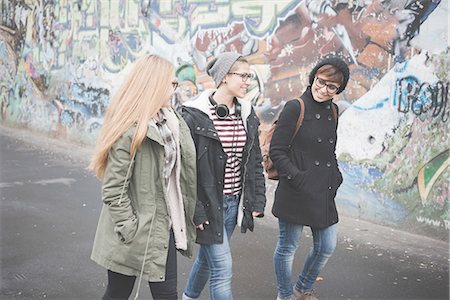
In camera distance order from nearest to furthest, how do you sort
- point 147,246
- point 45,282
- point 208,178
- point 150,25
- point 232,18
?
point 147,246 → point 208,178 → point 45,282 → point 232,18 → point 150,25

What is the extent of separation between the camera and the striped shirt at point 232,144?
359 cm

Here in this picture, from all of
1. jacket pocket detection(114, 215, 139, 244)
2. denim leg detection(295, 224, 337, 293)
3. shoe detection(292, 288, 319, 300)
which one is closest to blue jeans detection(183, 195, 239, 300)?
jacket pocket detection(114, 215, 139, 244)

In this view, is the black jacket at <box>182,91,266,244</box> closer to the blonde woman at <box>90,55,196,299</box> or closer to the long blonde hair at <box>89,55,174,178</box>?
the blonde woman at <box>90,55,196,299</box>

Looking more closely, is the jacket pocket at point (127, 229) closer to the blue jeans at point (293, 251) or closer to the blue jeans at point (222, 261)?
the blue jeans at point (222, 261)

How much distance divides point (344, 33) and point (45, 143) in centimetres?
745

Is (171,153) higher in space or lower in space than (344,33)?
lower

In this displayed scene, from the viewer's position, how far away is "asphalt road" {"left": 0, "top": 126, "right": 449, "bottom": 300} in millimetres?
4594

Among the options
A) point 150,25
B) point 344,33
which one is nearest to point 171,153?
point 344,33

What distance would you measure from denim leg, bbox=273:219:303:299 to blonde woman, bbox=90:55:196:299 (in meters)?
1.03

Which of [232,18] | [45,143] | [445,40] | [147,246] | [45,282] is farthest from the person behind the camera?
[45,143]

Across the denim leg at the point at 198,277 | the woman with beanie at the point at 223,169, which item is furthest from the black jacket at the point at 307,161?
the denim leg at the point at 198,277

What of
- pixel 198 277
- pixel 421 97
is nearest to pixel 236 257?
pixel 198 277

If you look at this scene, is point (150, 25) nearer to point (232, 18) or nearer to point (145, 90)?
point (232, 18)

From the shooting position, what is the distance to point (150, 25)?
391 inches
